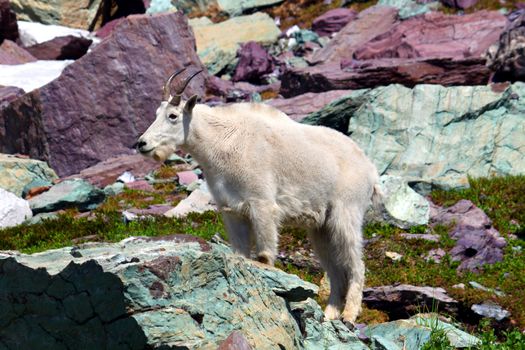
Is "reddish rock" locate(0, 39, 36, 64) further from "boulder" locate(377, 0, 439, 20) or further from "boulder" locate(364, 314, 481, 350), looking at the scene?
"boulder" locate(364, 314, 481, 350)

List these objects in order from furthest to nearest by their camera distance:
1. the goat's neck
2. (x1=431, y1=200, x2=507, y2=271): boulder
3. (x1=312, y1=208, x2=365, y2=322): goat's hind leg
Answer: (x1=431, y1=200, x2=507, y2=271): boulder
(x1=312, y1=208, x2=365, y2=322): goat's hind leg
the goat's neck

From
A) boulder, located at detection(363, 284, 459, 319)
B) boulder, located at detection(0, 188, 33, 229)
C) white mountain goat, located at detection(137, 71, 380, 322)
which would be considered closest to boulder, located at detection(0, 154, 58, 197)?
boulder, located at detection(0, 188, 33, 229)

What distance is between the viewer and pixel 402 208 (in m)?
13.9

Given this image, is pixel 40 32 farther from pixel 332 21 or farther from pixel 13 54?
pixel 332 21

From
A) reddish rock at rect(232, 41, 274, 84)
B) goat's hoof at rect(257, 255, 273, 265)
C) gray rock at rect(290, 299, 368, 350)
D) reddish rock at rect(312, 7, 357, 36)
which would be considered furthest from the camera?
reddish rock at rect(312, 7, 357, 36)

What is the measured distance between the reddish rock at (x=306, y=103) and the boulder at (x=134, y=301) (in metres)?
12.6

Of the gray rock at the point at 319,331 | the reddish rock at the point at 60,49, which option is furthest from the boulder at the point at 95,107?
the gray rock at the point at 319,331

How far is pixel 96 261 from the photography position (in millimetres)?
6504

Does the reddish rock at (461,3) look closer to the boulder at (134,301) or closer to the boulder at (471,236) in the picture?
the boulder at (471,236)

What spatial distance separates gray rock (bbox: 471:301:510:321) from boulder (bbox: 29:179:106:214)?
8179 millimetres

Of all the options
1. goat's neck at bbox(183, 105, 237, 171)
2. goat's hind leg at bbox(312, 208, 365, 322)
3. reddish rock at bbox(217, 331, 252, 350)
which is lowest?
goat's hind leg at bbox(312, 208, 365, 322)

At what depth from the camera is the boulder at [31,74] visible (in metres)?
25.3

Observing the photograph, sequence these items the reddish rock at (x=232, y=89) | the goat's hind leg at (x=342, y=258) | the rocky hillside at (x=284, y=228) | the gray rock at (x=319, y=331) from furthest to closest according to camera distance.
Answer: the reddish rock at (x=232, y=89) < the goat's hind leg at (x=342, y=258) < the gray rock at (x=319, y=331) < the rocky hillside at (x=284, y=228)

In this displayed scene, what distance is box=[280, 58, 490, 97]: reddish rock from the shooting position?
→ 2180cm
